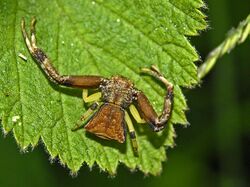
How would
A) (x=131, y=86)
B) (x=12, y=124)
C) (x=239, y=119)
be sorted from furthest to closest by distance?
(x=239, y=119), (x=131, y=86), (x=12, y=124)

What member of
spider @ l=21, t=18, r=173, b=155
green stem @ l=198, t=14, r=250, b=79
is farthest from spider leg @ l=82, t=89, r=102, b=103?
green stem @ l=198, t=14, r=250, b=79

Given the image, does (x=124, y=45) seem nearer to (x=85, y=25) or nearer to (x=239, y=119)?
(x=85, y=25)

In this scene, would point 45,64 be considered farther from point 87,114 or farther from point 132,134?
point 132,134

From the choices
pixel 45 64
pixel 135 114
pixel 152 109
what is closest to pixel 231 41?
pixel 152 109

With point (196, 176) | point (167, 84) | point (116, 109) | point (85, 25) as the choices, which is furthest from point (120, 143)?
point (196, 176)

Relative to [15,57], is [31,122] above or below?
below

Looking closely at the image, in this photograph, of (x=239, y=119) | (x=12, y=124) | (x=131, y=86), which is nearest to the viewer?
(x=12, y=124)
